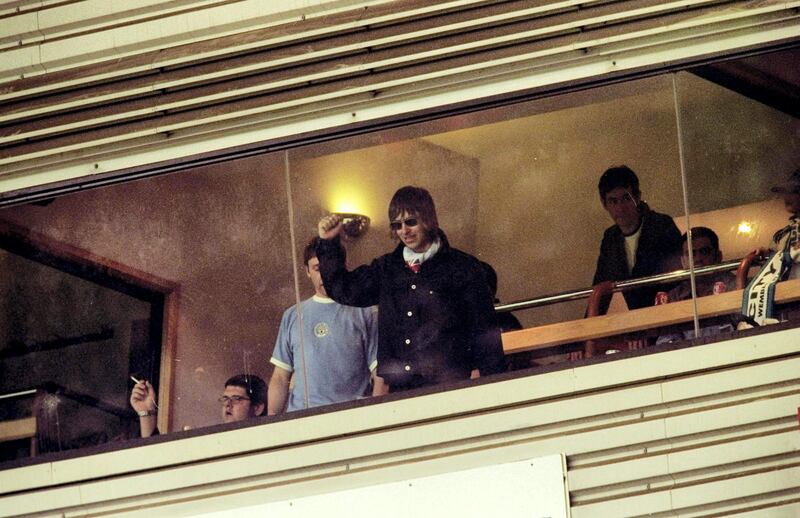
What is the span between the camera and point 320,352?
5727 millimetres

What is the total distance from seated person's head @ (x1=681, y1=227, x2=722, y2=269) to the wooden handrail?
0.16m

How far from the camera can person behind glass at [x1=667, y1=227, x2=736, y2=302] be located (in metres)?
5.47

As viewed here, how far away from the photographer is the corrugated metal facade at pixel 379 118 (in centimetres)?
532

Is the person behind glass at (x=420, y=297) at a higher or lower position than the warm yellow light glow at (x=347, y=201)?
lower

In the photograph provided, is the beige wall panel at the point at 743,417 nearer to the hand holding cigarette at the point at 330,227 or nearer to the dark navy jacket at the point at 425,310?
the dark navy jacket at the point at 425,310

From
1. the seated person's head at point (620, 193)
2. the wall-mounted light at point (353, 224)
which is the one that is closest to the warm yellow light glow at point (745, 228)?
the seated person's head at point (620, 193)

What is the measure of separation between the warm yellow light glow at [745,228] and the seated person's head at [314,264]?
5.83 feet

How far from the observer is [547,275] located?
5.55 metres

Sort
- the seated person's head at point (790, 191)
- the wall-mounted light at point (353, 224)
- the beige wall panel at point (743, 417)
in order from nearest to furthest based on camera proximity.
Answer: the beige wall panel at point (743, 417), the seated person's head at point (790, 191), the wall-mounted light at point (353, 224)

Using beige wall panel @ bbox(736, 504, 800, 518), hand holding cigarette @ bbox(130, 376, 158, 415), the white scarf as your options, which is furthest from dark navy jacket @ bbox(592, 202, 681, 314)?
hand holding cigarette @ bbox(130, 376, 158, 415)

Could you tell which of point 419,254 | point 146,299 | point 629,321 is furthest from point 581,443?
point 146,299

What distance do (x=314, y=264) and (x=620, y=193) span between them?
1434 millimetres

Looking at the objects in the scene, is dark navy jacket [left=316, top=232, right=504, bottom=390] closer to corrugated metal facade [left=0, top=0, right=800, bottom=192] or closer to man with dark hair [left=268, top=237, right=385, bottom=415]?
man with dark hair [left=268, top=237, right=385, bottom=415]

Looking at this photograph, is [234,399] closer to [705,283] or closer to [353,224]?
[353,224]
